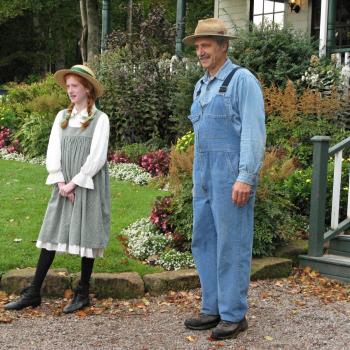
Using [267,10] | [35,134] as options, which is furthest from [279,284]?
[267,10]

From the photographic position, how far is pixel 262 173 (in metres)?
6.36

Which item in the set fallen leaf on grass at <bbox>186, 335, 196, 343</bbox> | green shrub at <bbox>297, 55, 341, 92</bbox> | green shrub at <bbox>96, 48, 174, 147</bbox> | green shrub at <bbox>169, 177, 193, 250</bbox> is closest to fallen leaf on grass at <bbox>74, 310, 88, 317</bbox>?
fallen leaf on grass at <bbox>186, 335, 196, 343</bbox>

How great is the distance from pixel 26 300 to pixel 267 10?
12.2 m

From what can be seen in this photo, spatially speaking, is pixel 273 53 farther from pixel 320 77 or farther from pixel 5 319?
pixel 5 319

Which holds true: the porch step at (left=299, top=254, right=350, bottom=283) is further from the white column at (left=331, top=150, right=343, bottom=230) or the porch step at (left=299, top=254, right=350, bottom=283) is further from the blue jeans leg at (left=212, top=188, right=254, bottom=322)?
the blue jeans leg at (left=212, top=188, right=254, bottom=322)

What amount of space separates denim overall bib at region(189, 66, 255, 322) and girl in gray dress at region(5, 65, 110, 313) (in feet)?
2.81

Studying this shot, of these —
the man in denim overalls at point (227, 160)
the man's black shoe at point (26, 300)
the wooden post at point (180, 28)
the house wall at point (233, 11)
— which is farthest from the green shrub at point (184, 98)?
the man in denim overalls at point (227, 160)

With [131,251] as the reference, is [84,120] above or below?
above

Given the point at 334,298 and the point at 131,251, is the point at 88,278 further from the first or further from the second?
the point at 334,298

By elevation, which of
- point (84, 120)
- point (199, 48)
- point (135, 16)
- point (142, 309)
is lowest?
point (142, 309)

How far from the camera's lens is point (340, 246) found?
250 inches

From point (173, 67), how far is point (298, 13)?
419cm

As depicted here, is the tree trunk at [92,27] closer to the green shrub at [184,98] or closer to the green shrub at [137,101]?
the green shrub at [137,101]

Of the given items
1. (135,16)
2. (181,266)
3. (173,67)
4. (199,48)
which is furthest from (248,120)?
(135,16)
